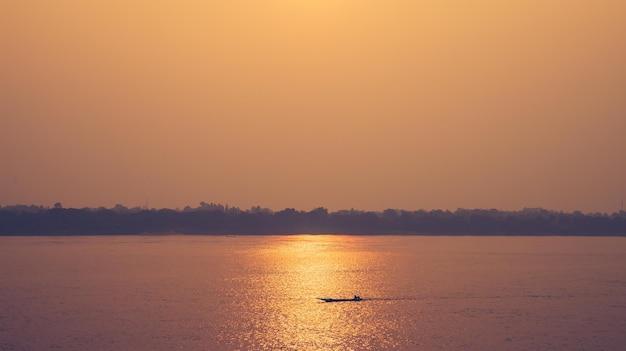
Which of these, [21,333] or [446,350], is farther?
[21,333]

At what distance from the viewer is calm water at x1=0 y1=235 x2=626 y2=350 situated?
52844 millimetres

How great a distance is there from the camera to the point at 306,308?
71.7 m

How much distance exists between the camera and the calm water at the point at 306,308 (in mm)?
52844

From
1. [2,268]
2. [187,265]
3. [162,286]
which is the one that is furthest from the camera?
[187,265]

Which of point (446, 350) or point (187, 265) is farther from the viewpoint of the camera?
point (187, 265)

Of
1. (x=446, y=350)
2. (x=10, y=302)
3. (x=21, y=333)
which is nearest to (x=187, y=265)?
(x=10, y=302)

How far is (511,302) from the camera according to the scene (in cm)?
7494

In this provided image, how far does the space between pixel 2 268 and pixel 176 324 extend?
217 feet

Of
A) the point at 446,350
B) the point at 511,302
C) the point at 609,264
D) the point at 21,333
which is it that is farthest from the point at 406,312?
the point at 609,264

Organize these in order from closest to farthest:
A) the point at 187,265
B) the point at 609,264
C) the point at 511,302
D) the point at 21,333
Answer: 1. the point at 21,333
2. the point at 511,302
3. the point at 187,265
4. the point at 609,264

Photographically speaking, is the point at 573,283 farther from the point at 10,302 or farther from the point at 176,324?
the point at 10,302

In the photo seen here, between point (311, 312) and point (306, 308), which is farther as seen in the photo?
point (306, 308)

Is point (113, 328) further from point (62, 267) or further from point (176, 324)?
point (62, 267)

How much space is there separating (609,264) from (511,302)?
71.2m
